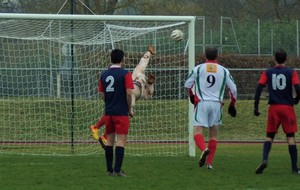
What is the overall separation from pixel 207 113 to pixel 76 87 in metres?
7.00

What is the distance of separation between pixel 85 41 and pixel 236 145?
19.2 ft

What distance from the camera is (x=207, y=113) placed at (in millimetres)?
14766

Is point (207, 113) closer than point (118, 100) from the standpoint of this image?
No

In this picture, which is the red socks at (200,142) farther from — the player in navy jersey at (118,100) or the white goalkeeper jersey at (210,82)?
the player in navy jersey at (118,100)

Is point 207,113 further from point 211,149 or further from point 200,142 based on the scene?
point 211,149

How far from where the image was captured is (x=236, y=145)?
74.8ft

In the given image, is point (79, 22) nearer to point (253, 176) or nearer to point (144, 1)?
point (253, 176)

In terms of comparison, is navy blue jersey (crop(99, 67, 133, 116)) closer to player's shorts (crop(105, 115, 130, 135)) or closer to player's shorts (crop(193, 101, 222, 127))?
player's shorts (crop(105, 115, 130, 135))

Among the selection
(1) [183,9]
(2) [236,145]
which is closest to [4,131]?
(2) [236,145]

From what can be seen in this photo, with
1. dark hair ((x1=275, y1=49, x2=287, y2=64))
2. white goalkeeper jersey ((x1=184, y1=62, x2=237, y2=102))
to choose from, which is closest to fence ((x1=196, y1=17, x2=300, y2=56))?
white goalkeeper jersey ((x1=184, y1=62, x2=237, y2=102))

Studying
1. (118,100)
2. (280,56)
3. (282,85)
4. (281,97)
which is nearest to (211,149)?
(281,97)

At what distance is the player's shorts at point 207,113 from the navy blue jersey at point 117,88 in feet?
5.61

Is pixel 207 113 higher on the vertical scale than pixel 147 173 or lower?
higher

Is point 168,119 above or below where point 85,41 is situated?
below
